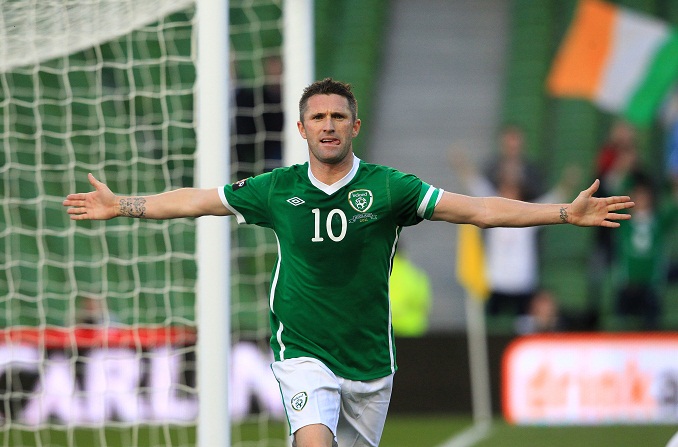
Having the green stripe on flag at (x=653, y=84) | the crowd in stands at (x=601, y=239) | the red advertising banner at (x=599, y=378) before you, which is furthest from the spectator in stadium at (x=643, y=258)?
the red advertising banner at (x=599, y=378)

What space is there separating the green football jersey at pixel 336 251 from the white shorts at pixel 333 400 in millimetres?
54

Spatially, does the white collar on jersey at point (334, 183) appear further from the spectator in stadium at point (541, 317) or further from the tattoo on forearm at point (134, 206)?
the spectator in stadium at point (541, 317)

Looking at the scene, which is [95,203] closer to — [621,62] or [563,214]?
[563,214]

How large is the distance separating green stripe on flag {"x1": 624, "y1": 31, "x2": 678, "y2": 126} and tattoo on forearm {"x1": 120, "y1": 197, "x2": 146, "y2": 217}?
910 cm

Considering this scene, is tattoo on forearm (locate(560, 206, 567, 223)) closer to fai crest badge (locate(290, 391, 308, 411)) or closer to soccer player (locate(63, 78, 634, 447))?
soccer player (locate(63, 78, 634, 447))

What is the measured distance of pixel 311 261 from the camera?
18.0 feet

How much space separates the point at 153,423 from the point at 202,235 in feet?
13.9

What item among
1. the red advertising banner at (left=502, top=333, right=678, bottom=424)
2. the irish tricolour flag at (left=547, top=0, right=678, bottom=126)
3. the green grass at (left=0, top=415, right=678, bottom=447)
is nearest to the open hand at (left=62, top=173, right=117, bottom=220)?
the green grass at (left=0, top=415, right=678, bottom=447)

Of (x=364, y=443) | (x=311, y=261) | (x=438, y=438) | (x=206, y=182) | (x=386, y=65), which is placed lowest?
(x=438, y=438)

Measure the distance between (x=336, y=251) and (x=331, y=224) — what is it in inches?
4.8

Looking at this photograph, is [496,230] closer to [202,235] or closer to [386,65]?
[386,65]

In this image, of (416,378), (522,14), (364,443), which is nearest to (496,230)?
(416,378)

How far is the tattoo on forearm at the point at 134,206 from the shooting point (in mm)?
5609

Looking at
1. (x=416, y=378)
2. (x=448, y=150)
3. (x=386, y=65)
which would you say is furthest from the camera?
(x=386, y=65)
